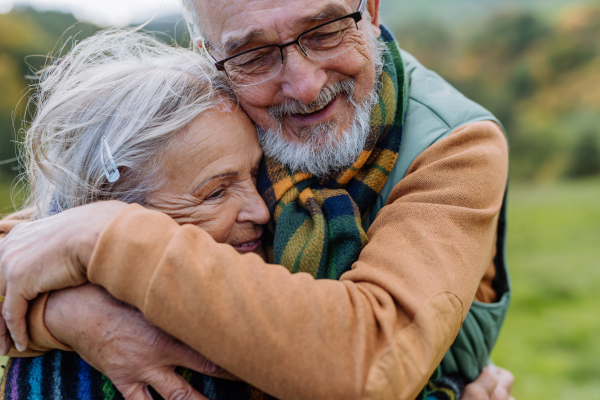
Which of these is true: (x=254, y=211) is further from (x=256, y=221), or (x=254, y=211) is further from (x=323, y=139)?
(x=323, y=139)

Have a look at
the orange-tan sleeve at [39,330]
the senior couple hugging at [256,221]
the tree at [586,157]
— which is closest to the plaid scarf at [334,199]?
the senior couple hugging at [256,221]

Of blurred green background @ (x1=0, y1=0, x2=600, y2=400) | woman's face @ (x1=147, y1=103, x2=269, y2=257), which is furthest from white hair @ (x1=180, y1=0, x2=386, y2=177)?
blurred green background @ (x1=0, y1=0, x2=600, y2=400)

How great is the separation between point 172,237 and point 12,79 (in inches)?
350

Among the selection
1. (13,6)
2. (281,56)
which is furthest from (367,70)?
(13,6)

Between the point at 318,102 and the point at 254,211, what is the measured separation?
0.60 m

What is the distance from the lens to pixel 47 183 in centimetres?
228

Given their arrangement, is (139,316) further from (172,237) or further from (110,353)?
(172,237)

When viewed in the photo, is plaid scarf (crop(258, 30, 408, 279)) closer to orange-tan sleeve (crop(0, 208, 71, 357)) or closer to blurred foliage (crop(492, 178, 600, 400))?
orange-tan sleeve (crop(0, 208, 71, 357))

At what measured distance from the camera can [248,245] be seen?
2.19 meters

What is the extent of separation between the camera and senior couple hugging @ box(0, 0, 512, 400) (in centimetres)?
138

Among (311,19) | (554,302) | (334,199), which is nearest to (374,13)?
(311,19)

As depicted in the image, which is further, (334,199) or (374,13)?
(374,13)

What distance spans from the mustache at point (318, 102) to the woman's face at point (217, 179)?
0.17 metres

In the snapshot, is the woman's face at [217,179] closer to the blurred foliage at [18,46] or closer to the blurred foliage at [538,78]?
the blurred foliage at [18,46]
